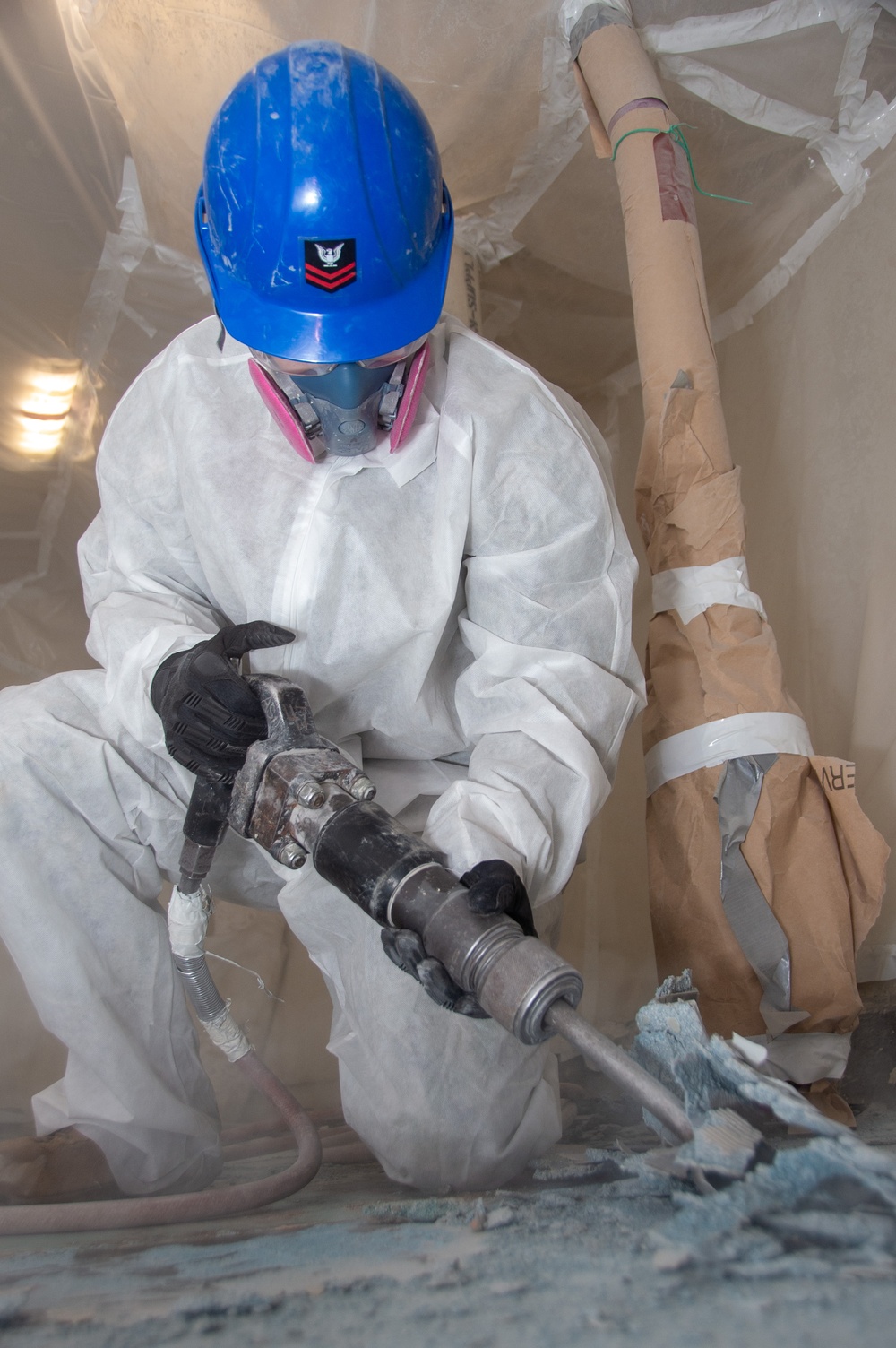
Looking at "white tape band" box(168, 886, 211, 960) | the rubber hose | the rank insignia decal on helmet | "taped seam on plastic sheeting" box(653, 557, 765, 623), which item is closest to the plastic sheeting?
"taped seam on plastic sheeting" box(653, 557, 765, 623)

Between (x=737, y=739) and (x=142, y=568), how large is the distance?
864 millimetres

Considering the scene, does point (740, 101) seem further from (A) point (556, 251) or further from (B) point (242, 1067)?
(B) point (242, 1067)

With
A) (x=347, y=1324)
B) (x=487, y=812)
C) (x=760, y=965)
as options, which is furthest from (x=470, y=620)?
(x=347, y=1324)

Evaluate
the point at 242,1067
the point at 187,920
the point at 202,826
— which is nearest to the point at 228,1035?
the point at 242,1067

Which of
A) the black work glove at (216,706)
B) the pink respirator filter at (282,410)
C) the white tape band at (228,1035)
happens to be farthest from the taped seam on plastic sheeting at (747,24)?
the white tape band at (228,1035)

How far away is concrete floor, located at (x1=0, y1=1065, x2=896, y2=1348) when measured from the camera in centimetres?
45

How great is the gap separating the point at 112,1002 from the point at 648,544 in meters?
1.00

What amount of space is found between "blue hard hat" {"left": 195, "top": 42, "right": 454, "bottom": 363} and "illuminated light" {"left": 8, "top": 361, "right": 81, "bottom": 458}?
3.16 ft

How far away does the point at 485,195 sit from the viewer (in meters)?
1.87

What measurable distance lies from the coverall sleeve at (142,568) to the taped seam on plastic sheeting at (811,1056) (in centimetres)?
91

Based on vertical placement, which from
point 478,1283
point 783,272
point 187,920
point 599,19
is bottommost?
point 478,1283

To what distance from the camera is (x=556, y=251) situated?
198cm

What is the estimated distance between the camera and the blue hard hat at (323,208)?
889 mm

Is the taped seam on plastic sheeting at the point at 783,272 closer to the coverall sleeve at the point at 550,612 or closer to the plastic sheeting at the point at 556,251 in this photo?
the plastic sheeting at the point at 556,251
